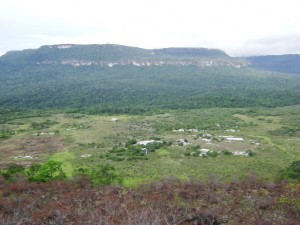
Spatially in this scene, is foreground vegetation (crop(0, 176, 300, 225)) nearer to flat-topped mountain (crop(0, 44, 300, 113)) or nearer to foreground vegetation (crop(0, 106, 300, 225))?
foreground vegetation (crop(0, 106, 300, 225))

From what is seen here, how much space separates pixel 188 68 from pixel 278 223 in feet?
575

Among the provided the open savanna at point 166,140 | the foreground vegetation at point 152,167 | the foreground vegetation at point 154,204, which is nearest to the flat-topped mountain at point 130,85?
the open savanna at point 166,140

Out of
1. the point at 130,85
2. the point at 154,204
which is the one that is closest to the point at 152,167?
the point at 154,204

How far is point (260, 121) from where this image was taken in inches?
3002

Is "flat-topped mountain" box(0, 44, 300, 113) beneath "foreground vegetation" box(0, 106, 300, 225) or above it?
beneath

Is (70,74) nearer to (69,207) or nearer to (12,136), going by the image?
(12,136)

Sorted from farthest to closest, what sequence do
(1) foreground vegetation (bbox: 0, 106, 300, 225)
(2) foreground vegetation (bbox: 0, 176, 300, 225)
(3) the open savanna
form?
(3) the open savanna < (1) foreground vegetation (bbox: 0, 106, 300, 225) < (2) foreground vegetation (bbox: 0, 176, 300, 225)

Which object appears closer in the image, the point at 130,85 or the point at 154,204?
the point at 154,204

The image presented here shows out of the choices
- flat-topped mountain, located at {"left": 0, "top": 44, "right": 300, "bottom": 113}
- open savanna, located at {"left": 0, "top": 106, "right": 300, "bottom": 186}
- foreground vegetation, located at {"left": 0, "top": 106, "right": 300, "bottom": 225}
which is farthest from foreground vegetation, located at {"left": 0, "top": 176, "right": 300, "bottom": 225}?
flat-topped mountain, located at {"left": 0, "top": 44, "right": 300, "bottom": 113}

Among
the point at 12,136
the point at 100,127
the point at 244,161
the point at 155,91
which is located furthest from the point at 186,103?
the point at 244,161

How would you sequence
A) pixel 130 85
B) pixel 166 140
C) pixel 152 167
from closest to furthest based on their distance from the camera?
1. pixel 152 167
2. pixel 166 140
3. pixel 130 85

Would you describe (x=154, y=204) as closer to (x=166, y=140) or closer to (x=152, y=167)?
(x=152, y=167)

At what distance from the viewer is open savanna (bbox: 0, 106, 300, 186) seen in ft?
133

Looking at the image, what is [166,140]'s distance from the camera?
5681 cm
